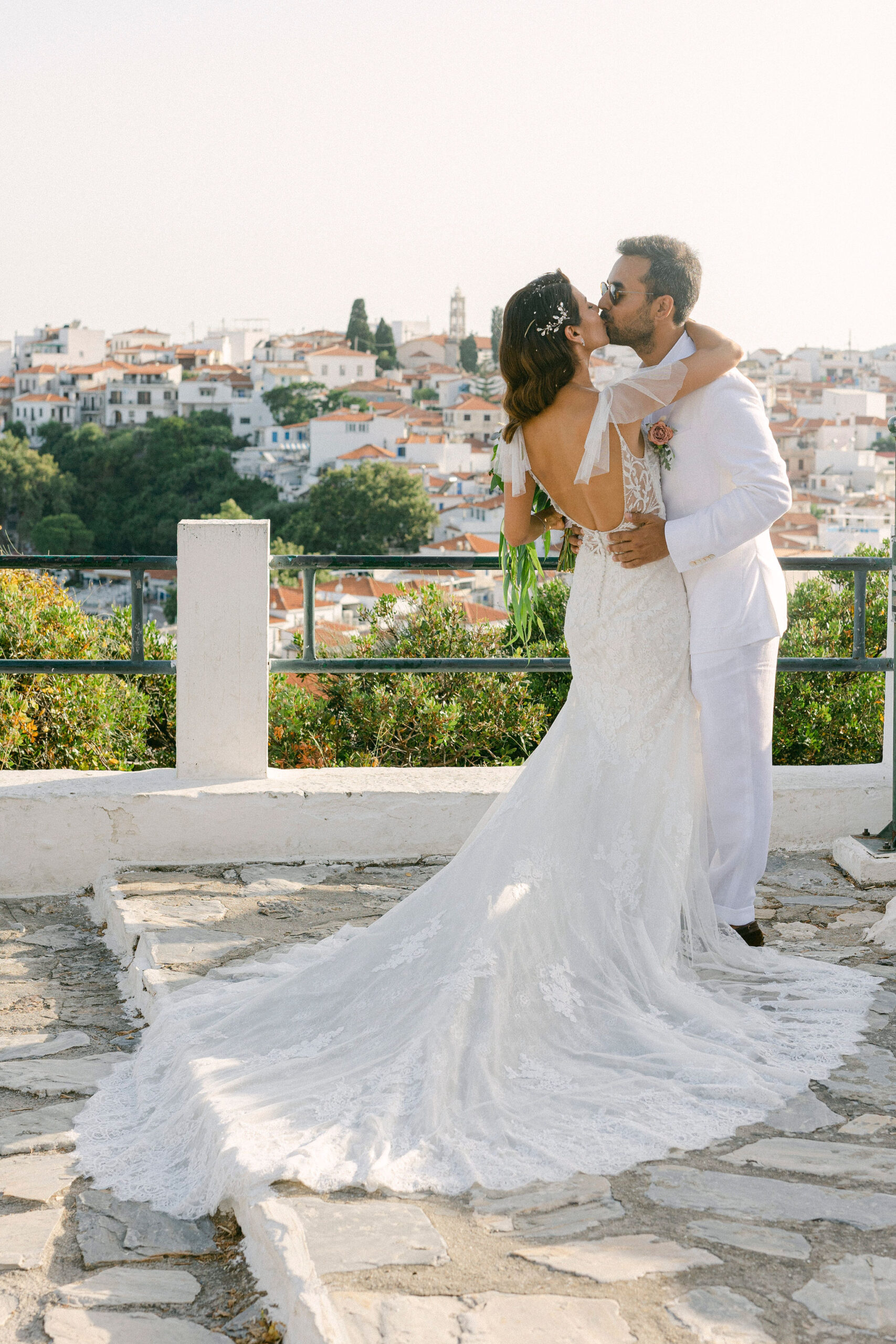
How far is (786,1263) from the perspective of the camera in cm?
196

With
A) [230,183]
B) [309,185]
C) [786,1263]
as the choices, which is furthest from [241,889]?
[230,183]

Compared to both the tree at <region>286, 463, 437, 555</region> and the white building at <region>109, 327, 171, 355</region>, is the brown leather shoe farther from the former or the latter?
the white building at <region>109, 327, 171, 355</region>

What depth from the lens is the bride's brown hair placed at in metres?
2.94

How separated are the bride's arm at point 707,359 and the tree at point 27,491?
223 feet

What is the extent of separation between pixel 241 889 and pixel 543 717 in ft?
8.74

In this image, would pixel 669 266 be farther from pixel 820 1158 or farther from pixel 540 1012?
pixel 820 1158

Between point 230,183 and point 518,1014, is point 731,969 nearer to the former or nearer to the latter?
point 518,1014

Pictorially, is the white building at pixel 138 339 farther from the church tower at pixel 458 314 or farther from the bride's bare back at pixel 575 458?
the bride's bare back at pixel 575 458

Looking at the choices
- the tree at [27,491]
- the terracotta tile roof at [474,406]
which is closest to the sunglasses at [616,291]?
the tree at [27,491]

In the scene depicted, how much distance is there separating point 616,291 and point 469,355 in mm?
115418

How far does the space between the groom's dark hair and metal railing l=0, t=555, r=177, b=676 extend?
188 centimetres

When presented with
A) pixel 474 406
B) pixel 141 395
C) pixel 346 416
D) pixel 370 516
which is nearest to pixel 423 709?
pixel 370 516

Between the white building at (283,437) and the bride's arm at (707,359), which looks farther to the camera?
the white building at (283,437)

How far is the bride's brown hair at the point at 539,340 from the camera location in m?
2.94
